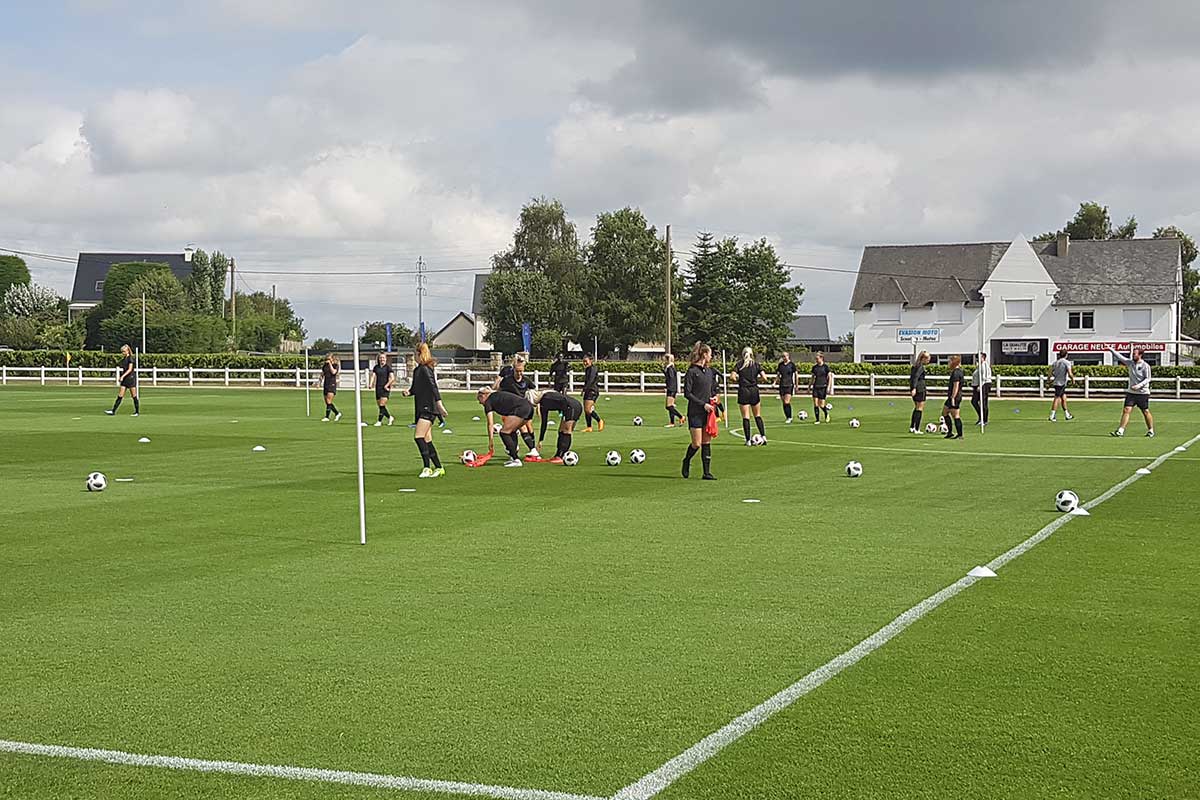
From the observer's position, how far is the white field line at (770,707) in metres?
5.01

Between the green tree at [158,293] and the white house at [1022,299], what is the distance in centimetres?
5179

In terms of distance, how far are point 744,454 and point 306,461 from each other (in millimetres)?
7724

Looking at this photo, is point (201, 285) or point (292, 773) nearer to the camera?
point (292, 773)

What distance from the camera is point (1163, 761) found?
520 cm

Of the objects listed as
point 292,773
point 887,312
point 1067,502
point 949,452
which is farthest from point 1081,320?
point 292,773

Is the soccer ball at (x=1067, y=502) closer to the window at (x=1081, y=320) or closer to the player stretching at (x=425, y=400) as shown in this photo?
the player stretching at (x=425, y=400)

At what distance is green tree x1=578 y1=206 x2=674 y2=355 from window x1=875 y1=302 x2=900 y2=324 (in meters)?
15.3

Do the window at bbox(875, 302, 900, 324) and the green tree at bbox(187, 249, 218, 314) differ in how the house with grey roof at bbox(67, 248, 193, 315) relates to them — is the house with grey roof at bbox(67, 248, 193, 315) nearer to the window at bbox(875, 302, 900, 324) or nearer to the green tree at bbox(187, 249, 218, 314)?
the green tree at bbox(187, 249, 218, 314)

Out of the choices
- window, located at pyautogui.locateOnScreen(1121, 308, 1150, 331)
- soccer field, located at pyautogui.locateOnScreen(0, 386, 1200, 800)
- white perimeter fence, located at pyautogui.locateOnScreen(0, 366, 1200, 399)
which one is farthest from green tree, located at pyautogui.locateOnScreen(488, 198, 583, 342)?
soccer field, located at pyautogui.locateOnScreen(0, 386, 1200, 800)

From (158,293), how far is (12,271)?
30650 mm

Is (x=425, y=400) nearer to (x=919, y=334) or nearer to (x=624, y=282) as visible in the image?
(x=919, y=334)

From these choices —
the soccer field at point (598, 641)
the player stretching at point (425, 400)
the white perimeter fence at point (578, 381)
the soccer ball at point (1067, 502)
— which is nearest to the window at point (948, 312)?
the white perimeter fence at point (578, 381)

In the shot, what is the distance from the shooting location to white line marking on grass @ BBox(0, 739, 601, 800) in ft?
16.1

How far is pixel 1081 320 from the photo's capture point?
2968 inches
